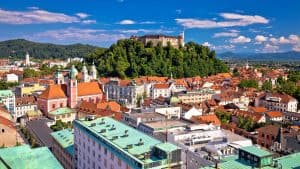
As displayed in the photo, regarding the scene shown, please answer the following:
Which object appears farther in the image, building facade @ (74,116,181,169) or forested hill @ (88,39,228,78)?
forested hill @ (88,39,228,78)

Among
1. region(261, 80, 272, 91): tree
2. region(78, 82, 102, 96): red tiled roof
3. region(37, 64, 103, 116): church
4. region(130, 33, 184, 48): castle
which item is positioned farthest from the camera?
region(130, 33, 184, 48): castle

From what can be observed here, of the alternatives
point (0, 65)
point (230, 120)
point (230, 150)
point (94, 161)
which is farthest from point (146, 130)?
point (0, 65)

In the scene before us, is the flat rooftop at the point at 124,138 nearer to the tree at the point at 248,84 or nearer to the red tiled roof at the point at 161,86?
the red tiled roof at the point at 161,86

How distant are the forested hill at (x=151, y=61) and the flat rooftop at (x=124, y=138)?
5247cm

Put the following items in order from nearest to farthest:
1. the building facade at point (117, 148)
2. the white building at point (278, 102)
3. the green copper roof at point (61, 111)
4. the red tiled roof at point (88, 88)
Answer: the building facade at point (117, 148) < the green copper roof at point (61, 111) < the red tiled roof at point (88, 88) < the white building at point (278, 102)

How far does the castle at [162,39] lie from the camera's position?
3780 inches

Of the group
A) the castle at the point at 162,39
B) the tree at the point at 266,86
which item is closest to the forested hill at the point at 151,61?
the castle at the point at 162,39

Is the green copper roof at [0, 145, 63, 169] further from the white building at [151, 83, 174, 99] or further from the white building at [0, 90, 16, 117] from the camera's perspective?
the white building at [151, 83, 174, 99]

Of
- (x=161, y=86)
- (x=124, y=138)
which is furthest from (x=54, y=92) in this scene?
(x=124, y=138)

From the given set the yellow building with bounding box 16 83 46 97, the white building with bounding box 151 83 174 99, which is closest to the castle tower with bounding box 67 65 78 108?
the white building with bounding box 151 83 174 99

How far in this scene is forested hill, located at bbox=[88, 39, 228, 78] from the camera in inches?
3268

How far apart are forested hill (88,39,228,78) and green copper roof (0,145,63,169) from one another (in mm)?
57627

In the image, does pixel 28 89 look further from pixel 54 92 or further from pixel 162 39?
pixel 162 39

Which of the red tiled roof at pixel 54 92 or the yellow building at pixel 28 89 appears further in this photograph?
the yellow building at pixel 28 89
